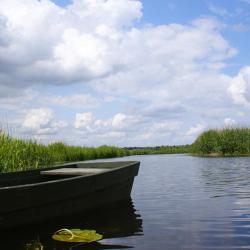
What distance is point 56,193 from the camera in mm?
7074

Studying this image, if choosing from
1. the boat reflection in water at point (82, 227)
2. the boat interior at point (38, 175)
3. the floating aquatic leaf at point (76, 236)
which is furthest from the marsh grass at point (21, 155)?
the floating aquatic leaf at point (76, 236)

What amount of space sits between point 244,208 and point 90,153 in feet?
96.4

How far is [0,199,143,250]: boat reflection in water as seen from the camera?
6.03 m

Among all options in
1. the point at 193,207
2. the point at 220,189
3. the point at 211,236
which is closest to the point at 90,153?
the point at 220,189

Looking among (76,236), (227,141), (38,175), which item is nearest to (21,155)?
(38,175)

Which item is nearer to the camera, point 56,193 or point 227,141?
point 56,193

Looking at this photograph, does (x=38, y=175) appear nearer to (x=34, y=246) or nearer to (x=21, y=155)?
(x=21, y=155)

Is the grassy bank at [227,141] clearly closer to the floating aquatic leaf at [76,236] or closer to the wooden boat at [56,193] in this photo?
the wooden boat at [56,193]

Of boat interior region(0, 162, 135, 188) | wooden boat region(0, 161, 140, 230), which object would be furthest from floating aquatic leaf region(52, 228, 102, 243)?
boat interior region(0, 162, 135, 188)

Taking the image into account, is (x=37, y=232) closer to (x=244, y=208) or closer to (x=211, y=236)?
(x=211, y=236)

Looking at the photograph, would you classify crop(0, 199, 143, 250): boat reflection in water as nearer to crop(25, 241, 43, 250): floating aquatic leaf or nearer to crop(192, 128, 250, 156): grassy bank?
crop(25, 241, 43, 250): floating aquatic leaf

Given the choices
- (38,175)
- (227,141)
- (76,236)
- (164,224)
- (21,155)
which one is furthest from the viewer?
(227,141)

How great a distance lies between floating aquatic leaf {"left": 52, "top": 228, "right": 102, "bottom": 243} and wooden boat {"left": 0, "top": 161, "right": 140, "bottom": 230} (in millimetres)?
664

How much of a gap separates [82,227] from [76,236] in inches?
39.8
